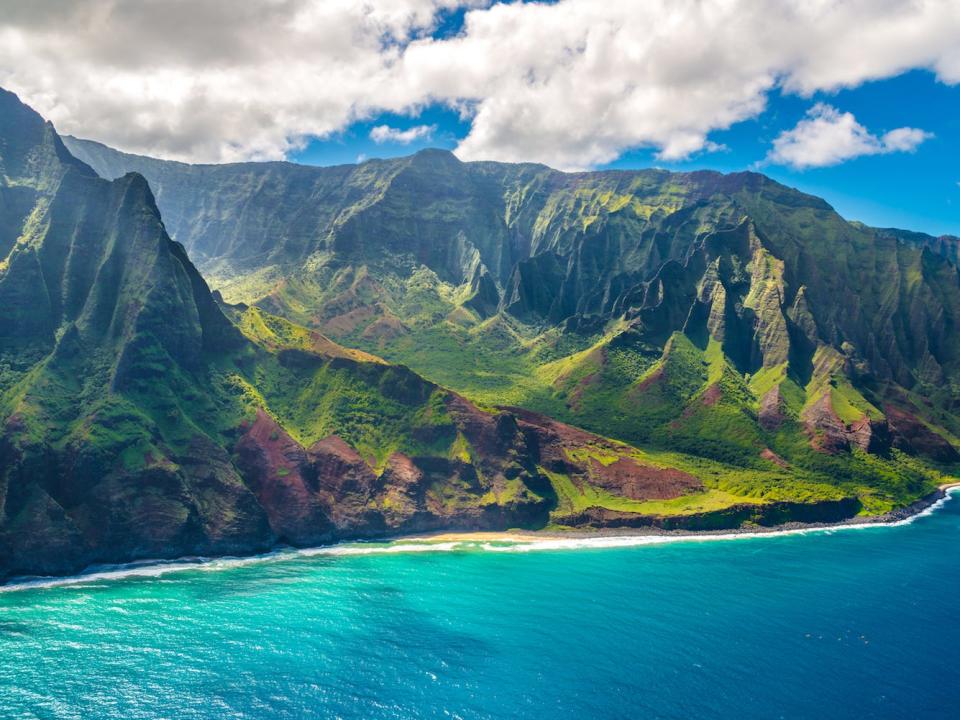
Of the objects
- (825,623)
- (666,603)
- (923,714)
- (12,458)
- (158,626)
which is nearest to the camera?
(923,714)

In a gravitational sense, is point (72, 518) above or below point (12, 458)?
below

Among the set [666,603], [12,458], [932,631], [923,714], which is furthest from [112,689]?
[932,631]

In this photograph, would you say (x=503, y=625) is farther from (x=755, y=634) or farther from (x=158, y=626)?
(x=158, y=626)

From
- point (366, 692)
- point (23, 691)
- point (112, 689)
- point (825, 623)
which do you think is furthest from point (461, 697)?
point (825, 623)

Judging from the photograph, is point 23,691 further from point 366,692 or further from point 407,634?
point 407,634

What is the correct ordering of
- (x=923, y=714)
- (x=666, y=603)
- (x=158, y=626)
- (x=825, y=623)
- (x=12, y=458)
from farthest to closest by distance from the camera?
(x=12, y=458)
(x=666, y=603)
(x=825, y=623)
(x=158, y=626)
(x=923, y=714)

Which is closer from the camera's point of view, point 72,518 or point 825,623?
point 825,623

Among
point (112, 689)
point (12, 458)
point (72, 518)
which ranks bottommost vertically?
point (112, 689)
